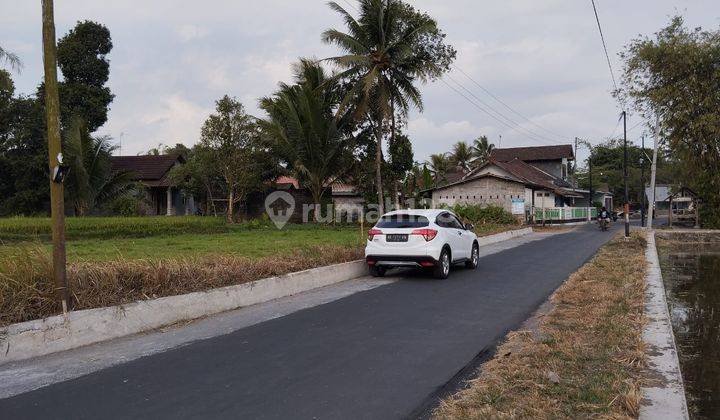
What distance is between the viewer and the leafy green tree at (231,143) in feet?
98.5

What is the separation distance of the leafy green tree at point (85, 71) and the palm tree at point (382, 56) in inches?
653

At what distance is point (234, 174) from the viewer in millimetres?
30438

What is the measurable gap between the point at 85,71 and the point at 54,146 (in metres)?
30.4

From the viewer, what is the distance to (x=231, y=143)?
3039cm

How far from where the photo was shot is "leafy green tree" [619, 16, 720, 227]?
30688mm

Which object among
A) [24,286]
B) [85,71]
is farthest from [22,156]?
[24,286]

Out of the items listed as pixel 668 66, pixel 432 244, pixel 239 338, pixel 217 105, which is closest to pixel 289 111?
pixel 217 105

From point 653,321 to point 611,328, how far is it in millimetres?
1024

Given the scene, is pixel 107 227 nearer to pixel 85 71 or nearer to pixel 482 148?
pixel 85 71

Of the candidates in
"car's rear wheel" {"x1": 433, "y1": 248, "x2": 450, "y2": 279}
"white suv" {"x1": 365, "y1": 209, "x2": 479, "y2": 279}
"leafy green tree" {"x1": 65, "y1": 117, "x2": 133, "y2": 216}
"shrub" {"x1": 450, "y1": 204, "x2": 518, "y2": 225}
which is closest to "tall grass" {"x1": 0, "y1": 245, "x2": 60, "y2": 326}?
"white suv" {"x1": 365, "y1": 209, "x2": 479, "y2": 279}

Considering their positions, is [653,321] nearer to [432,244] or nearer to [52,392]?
[432,244]

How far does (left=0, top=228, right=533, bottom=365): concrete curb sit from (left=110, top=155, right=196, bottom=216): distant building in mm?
26061

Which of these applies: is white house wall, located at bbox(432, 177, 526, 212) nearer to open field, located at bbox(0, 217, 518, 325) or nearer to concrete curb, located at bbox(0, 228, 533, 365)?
open field, located at bbox(0, 217, 518, 325)

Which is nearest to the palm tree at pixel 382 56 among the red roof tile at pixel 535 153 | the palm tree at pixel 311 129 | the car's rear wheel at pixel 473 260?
the palm tree at pixel 311 129
